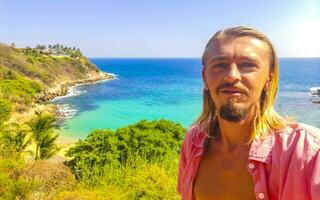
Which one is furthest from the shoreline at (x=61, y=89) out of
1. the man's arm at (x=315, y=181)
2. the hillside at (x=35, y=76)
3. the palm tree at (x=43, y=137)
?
the man's arm at (x=315, y=181)

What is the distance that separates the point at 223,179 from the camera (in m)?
1.95

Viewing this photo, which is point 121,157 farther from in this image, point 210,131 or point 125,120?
point 125,120

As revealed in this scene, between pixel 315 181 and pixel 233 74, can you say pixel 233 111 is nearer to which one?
pixel 233 74

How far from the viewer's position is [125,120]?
1853 inches

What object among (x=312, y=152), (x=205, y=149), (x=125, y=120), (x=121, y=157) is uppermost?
(x=312, y=152)

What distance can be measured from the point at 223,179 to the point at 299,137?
2.00 ft

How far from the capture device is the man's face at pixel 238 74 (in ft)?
5.49

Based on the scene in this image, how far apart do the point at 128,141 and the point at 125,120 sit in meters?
25.8

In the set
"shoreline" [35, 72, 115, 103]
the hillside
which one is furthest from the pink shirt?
"shoreline" [35, 72, 115, 103]

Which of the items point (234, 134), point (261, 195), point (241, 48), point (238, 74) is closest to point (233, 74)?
point (238, 74)

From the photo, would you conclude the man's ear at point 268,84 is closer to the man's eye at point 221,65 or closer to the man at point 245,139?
the man at point 245,139

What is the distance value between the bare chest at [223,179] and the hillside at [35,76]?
131 ft

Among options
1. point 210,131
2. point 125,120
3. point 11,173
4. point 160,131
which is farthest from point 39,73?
point 210,131

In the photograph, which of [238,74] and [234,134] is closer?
[238,74]
